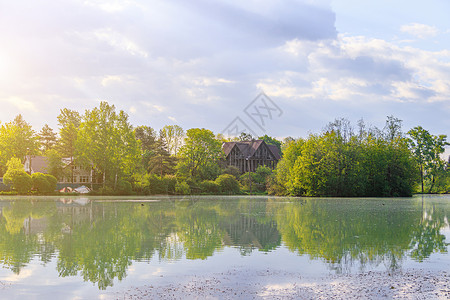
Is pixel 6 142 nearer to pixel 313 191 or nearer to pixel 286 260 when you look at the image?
pixel 313 191

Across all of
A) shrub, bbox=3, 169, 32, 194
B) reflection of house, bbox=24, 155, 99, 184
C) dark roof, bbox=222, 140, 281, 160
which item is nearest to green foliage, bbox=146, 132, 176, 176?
reflection of house, bbox=24, 155, 99, 184

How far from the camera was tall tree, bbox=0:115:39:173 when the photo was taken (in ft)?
284

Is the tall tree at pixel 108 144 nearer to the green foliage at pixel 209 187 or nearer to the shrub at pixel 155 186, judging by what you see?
the shrub at pixel 155 186

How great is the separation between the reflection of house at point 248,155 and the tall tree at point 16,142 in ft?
134

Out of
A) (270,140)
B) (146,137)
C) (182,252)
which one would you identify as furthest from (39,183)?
(270,140)

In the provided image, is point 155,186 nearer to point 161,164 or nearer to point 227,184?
point 161,164

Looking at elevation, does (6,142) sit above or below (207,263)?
above

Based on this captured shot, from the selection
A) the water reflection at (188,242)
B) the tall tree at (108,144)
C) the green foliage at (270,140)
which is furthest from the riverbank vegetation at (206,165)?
the green foliage at (270,140)

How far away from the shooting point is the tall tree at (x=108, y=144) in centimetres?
7088

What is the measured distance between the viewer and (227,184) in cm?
7938

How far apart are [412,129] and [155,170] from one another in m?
50.7

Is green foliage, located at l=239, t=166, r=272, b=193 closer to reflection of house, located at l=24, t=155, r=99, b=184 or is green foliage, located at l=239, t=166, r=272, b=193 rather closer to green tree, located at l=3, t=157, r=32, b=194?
reflection of house, located at l=24, t=155, r=99, b=184

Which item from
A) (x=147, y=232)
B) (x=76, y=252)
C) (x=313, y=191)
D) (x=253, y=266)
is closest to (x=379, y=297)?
(x=253, y=266)

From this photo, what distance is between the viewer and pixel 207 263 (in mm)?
11695
